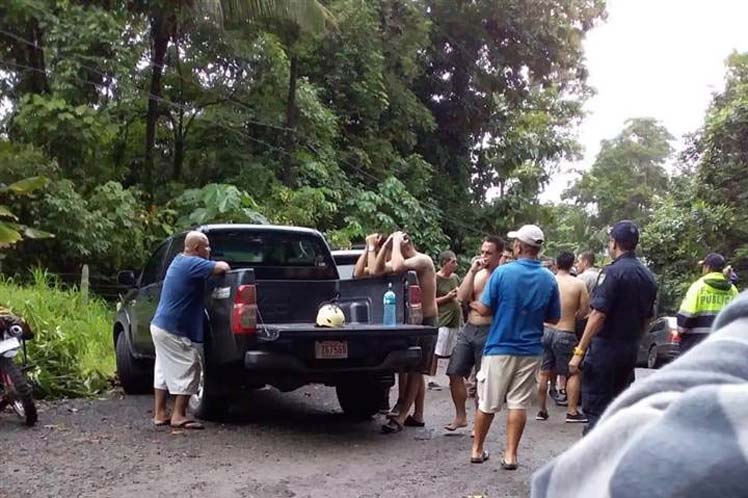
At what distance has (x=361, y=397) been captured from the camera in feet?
26.6

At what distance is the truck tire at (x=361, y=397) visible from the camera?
7980mm

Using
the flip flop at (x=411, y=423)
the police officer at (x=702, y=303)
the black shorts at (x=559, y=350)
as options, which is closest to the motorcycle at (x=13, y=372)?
the flip flop at (x=411, y=423)

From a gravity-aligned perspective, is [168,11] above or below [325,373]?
above

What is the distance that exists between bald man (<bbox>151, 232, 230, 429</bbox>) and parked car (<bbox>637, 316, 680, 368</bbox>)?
412 inches

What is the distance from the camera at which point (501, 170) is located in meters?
24.5

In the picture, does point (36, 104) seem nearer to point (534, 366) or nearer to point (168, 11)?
point (168, 11)

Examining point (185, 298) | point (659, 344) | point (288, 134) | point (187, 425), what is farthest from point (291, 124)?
point (187, 425)

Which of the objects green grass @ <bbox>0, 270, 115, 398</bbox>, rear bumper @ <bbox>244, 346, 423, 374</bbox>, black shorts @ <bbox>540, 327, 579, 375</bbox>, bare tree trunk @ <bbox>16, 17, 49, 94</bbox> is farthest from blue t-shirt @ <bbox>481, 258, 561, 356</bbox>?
bare tree trunk @ <bbox>16, 17, 49, 94</bbox>

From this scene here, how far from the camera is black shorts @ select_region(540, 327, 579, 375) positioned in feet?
27.8

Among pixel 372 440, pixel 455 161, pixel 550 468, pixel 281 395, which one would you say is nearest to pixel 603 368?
pixel 372 440

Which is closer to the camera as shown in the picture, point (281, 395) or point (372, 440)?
point (372, 440)

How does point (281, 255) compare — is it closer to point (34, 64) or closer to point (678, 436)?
point (678, 436)

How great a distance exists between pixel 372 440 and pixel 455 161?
1729cm

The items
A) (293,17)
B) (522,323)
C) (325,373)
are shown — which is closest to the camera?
(522,323)
